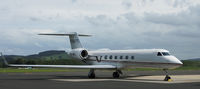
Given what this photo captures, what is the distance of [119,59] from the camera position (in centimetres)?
3162

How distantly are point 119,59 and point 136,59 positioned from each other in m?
2.25

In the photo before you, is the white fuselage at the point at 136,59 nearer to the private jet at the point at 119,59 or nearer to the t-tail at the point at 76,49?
the private jet at the point at 119,59

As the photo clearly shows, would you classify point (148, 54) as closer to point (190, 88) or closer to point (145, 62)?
point (145, 62)

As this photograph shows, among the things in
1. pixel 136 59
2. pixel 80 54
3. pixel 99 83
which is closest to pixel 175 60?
pixel 136 59

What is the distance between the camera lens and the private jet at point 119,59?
27781 mm

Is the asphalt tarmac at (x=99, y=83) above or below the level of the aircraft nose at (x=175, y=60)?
below

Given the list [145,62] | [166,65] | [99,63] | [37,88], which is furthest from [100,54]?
[37,88]

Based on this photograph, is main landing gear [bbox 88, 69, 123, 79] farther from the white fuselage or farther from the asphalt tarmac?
the asphalt tarmac

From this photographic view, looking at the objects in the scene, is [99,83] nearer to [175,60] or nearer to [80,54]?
[175,60]

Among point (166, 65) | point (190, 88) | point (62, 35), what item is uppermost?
point (62, 35)

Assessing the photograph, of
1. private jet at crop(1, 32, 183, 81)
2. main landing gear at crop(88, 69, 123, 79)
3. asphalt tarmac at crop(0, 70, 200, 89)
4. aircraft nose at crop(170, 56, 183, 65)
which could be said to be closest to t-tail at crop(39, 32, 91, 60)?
private jet at crop(1, 32, 183, 81)

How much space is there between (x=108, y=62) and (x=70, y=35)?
6162 mm

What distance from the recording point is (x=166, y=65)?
89.9 feet

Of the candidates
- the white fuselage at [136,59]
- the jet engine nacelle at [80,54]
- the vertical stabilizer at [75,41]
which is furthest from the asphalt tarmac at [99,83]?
the vertical stabilizer at [75,41]
